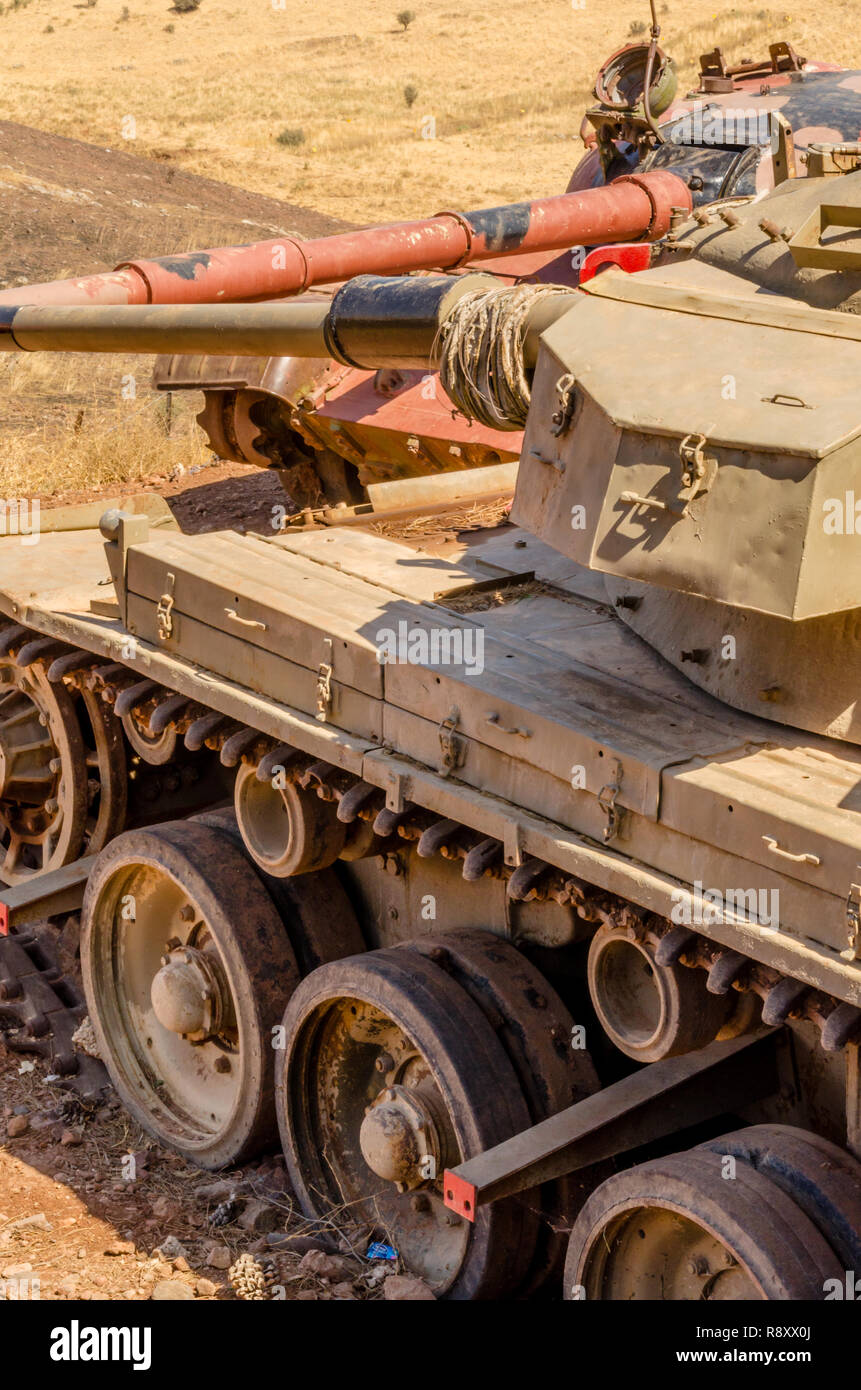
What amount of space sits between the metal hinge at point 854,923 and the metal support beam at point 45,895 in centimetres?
379

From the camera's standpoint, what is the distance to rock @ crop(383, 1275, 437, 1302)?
5.43m

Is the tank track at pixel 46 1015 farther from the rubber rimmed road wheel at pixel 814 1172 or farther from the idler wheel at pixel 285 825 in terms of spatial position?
the rubber rimmed road wheel at pixel 814 1172

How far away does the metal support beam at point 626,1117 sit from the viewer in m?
4.90

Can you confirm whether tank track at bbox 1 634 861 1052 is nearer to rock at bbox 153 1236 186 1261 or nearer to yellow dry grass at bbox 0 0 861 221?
rock at bbox 153 1236 186 1261

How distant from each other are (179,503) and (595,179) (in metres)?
4.17

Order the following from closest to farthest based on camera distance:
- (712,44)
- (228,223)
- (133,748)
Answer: (133,748) < (228,223) < (712,44)

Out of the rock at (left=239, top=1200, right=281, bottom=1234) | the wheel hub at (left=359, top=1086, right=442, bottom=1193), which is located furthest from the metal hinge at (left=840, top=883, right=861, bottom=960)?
the rock at (left=239, top=1200, right=281, bottom=1234)

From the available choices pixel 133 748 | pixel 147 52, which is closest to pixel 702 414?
pixel 133 748

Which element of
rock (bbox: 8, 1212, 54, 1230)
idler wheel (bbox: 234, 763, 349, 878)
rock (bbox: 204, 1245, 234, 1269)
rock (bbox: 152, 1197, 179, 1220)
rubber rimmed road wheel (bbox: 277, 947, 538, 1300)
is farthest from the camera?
rock (bbox: 152, 1197, 179, 1220)

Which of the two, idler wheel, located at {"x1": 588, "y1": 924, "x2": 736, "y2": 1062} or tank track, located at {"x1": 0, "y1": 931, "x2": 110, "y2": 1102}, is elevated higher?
idler wheel, located at {"x1": 588, "y1": 924, "x2": 736, "y2": 1062}

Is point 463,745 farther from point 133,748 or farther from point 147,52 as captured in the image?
point 147,52

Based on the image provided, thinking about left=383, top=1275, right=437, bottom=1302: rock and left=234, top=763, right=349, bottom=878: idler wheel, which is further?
left=234, top=763, right=349, bottom=878: idler wheel

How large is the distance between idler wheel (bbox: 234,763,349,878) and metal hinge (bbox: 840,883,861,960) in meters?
2.32

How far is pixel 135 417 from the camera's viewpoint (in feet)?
53.4
